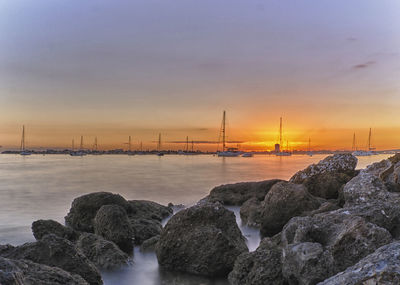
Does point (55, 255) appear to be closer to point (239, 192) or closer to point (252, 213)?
point (252, 213)

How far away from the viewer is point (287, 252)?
4.84m

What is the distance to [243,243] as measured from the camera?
23.2ft

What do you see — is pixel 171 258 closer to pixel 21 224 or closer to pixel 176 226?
pixel 176 226

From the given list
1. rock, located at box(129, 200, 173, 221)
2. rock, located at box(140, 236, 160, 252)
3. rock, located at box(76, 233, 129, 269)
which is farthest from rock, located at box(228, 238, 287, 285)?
rock, located at box(129, 200, 173, 221)

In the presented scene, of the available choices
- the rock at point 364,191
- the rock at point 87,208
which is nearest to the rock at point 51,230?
the rock at point 87,208

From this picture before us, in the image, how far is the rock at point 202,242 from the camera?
251 inches

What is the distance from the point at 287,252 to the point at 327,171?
910 cm

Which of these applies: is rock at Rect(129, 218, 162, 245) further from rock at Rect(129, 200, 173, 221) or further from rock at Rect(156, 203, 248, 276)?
rock at Rect(156, 203, 248, 276)

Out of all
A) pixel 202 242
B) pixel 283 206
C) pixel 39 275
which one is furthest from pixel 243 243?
pixel 39 275

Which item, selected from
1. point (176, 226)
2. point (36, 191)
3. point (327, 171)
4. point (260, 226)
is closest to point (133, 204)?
point (260, 226)

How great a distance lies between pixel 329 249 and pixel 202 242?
2423 millimetres

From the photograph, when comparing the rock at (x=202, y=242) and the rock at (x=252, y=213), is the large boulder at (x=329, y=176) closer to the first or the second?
the rock at (x=252, y=213)

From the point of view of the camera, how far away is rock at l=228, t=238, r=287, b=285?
16.4ft

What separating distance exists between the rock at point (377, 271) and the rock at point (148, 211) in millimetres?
8337
